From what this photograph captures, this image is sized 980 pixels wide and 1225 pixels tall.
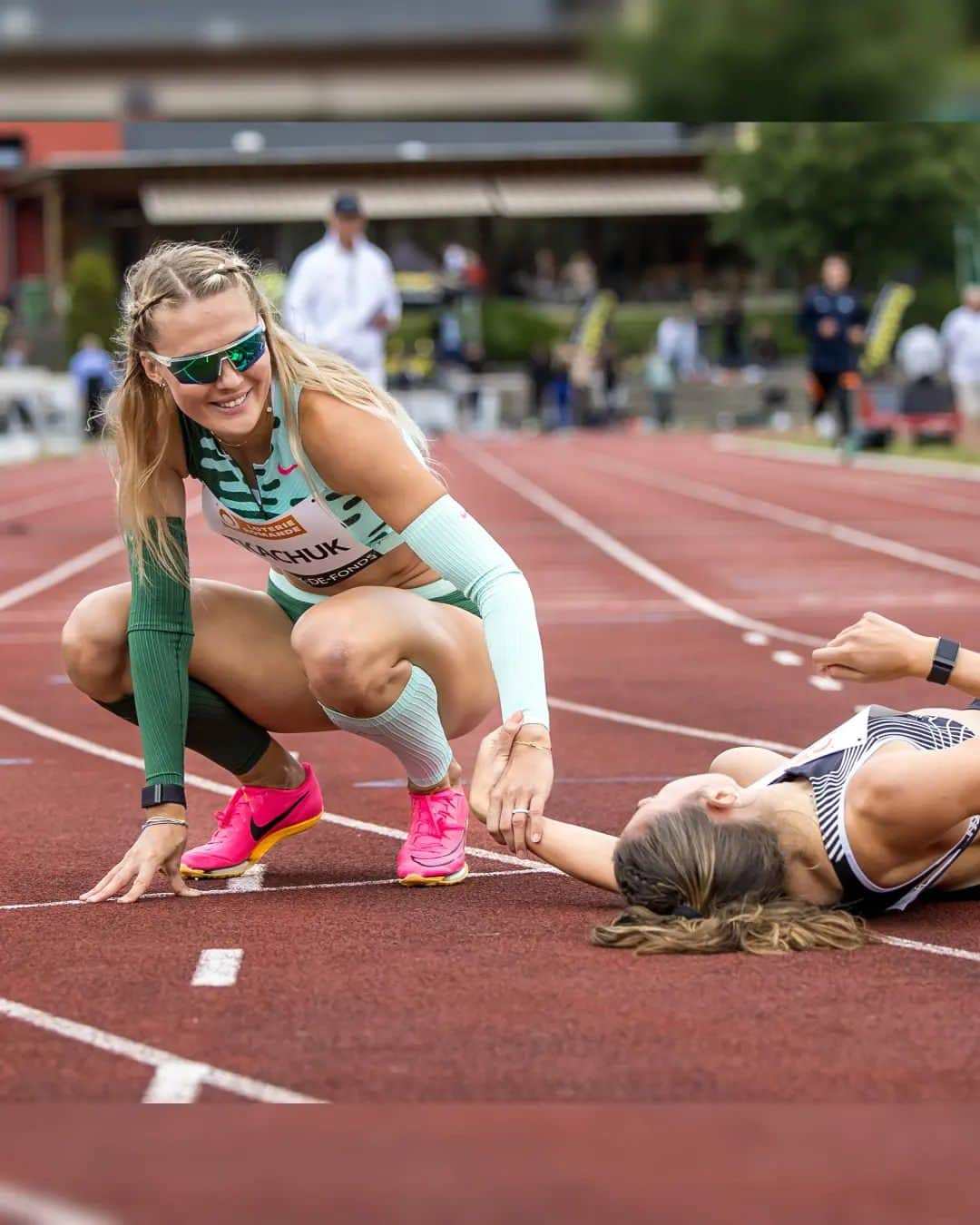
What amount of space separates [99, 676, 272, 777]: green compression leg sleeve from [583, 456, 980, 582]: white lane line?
715 centimetres

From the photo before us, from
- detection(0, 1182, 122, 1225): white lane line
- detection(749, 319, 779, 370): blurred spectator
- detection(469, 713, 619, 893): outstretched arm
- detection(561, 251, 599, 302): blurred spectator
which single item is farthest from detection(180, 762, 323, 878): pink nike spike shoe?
detection(561, 251, 599, 302): blurred spectator

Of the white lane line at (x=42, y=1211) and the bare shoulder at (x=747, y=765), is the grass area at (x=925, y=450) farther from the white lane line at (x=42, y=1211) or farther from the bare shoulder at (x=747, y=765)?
the white lane line at (x=42, y=1211)

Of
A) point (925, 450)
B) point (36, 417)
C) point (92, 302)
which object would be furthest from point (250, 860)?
point (92, 302)

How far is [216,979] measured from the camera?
350 cm

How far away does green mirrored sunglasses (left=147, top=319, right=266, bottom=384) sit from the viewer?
3.84 metres

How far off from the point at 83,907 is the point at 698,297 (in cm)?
4443

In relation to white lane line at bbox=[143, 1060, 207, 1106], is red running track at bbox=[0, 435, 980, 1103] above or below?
below

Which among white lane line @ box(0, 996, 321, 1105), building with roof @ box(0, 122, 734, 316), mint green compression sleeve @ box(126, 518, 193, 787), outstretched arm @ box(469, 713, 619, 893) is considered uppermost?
building with roof @ box(0, 122, 734, 316)

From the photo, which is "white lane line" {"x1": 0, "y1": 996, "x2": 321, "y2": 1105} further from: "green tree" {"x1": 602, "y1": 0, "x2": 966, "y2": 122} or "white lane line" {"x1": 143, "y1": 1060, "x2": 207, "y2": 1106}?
"green tree" {"x1": 602, "y1": 0, "x2": 966, "y2": 122}

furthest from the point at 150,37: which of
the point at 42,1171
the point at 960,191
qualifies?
the point at 960,191

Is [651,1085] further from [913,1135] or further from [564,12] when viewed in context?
[564,12]

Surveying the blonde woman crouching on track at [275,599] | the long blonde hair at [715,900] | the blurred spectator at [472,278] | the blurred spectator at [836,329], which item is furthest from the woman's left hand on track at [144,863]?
the blurred spectator at [472,278]

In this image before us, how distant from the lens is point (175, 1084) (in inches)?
112

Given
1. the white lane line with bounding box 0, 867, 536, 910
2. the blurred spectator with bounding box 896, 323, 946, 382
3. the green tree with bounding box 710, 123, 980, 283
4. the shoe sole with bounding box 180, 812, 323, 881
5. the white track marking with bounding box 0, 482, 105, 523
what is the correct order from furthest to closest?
the green tree with bounding box 710, 123, 980, 283 < the blurred spectator with bounding box 896, 323, 946, 382 < the white track marking with bounding box 0, 482, 105, 523 < the shoe sole with bounding box 180, 812, 323, 881 < the white lane line with bounding box 0, 867, 536, 910
